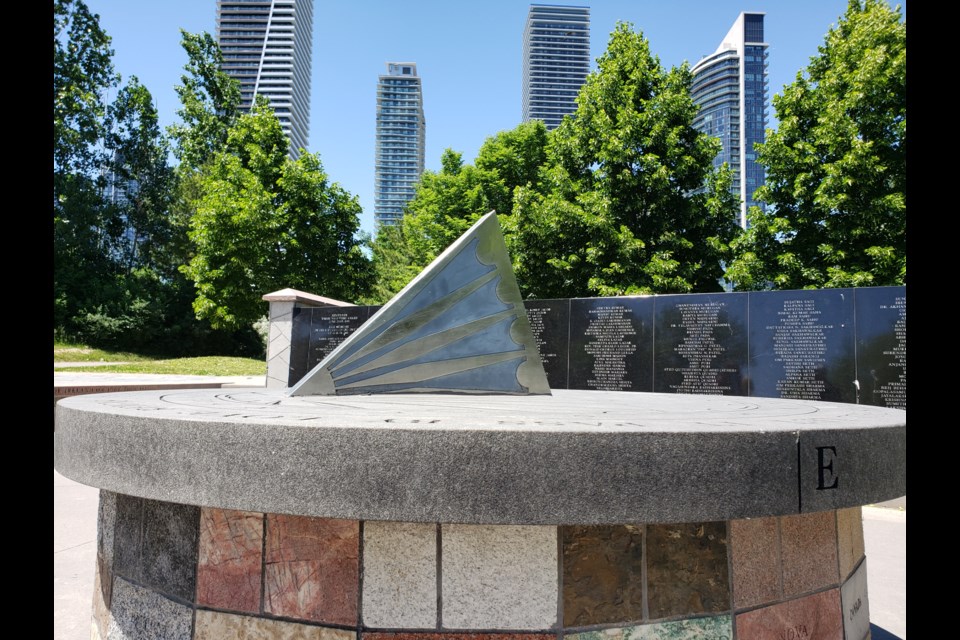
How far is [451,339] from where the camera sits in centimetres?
491

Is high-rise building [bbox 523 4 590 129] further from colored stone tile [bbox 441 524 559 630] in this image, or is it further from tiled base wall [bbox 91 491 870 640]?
colored stone tile [bbox 441 524 559 630]

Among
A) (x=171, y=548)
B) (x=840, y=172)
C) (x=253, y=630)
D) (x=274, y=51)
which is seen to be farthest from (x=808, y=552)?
(x=274, y=51)

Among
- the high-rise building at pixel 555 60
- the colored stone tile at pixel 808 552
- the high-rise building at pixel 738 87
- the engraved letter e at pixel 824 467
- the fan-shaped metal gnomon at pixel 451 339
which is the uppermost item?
the high-rise building at pixel 555 60

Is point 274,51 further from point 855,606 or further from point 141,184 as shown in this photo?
point 855,606

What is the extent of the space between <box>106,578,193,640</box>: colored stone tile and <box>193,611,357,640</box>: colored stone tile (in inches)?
3.6

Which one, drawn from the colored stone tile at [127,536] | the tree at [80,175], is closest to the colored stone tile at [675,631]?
the colored stone tile at [127,536]

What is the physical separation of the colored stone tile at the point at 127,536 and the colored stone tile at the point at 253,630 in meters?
0.50

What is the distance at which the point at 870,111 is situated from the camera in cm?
1479

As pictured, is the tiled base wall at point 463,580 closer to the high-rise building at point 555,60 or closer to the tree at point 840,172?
the tree at point 840,172

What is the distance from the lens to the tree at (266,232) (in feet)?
77.8

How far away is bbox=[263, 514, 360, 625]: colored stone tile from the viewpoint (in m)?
2.24

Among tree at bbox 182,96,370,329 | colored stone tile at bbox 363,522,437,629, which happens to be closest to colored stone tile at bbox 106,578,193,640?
colored stone tile at bbox 363,522,437,629

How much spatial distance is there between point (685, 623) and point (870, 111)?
1688 centimetres

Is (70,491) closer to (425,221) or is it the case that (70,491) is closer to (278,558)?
(278,558)
